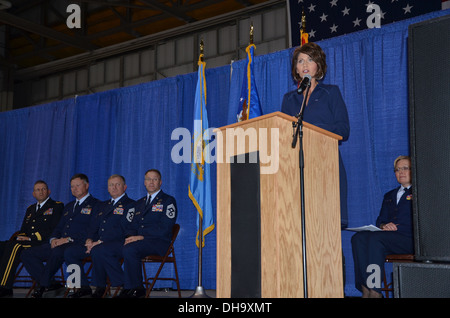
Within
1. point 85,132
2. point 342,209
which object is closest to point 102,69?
point 85,132

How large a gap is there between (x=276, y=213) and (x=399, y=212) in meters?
1.87

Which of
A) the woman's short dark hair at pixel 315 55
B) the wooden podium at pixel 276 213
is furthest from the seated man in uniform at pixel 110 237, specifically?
the woman's short dark hair at pixel 315 55

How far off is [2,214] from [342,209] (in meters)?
5.69

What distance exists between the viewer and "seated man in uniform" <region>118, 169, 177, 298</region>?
423 cm

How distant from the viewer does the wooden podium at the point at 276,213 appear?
2.18m

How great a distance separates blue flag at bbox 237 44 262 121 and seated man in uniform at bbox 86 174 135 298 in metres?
1.56

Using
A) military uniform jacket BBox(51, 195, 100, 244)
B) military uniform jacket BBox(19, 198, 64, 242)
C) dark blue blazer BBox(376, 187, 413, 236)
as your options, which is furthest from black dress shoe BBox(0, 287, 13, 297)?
dark blue blazer BBox(376, 187, 413, 236)

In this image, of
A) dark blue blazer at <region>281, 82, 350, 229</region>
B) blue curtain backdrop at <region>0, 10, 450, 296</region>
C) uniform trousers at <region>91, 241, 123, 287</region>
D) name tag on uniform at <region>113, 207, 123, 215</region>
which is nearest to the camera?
dark blue blazer at <region>281, 82, 350, 229</region>

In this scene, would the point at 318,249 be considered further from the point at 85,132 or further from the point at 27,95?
the point at 27,95

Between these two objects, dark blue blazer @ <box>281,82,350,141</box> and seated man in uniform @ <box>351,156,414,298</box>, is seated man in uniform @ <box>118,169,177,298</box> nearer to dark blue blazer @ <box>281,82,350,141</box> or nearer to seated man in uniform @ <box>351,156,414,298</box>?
seated man in uniform @ <box>351,156,414,298</box>

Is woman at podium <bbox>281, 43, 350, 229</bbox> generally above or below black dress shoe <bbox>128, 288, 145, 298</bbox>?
above

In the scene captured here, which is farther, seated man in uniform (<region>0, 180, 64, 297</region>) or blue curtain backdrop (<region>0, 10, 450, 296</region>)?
seated man in uniform (<region>0, 180, 64, 297</region>)

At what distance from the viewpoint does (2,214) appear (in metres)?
6.95

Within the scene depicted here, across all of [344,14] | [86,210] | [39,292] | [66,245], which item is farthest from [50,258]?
[344,14]
